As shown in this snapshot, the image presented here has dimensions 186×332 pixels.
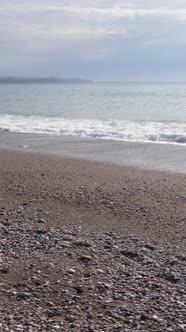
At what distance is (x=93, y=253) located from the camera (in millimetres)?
6152

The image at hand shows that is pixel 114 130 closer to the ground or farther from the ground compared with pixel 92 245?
farther from the ground

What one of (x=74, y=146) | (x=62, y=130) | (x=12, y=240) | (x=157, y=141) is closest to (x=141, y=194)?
(x=12, y=240)

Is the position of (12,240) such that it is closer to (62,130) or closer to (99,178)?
(99,178)

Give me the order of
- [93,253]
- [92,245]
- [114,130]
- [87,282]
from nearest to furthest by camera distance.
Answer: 1. [87,282]
2. [93,253]
3. [92,245]
4. [114,130]

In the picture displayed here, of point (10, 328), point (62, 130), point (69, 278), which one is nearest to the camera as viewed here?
point (10, 328)

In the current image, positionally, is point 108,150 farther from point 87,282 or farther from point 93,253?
point 87,282

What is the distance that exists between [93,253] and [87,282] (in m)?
0.88

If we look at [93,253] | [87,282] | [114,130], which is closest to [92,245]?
[93,253]

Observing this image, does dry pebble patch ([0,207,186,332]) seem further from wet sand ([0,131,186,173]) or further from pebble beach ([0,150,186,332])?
wet sand ([0,131,186,173])

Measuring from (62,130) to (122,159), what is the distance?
822 cm

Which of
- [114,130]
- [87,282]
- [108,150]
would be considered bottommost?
[87,282]

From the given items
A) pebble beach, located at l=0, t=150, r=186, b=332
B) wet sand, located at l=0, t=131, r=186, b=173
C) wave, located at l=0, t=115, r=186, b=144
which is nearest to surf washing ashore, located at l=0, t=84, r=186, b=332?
pebble beach, located at l=0, t=150, r=186, b=332

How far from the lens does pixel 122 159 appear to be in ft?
45.0

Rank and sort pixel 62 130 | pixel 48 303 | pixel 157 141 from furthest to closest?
pixel 62 130 < pixel 157 141 < pixel 48 303
